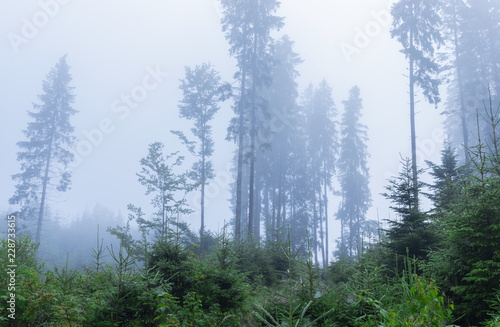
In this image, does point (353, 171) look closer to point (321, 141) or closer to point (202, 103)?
point (321, 141)

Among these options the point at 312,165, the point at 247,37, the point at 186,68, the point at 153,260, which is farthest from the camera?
the point at 312,165

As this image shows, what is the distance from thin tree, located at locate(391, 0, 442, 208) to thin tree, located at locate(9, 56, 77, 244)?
3226 cm

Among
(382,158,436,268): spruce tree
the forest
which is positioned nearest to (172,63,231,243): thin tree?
the forest

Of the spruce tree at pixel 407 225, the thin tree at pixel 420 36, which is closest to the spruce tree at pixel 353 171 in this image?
the thin tree at pixel 420 36

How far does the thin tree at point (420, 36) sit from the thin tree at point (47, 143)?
3226cm

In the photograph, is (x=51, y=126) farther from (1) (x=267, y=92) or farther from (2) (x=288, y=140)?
(2) (x=288, y=140)

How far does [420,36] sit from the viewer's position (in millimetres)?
21844

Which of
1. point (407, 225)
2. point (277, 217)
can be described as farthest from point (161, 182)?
point (407, 225)

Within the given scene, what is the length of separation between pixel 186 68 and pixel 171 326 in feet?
97.2

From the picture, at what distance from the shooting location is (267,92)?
3359 centimetres

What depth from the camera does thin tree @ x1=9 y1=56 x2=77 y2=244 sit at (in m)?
30.1

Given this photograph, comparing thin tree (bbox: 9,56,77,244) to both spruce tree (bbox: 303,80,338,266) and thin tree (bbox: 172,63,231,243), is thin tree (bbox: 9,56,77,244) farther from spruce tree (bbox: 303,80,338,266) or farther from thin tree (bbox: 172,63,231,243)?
spruce tree (bbox: 303,80,338,266)

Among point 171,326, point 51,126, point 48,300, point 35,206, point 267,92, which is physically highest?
point 267,92

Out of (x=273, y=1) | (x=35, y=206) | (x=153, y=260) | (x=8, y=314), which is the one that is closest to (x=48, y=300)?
(x=8, y=314)
